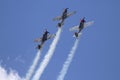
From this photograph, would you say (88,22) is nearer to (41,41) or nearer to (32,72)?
(41,41)

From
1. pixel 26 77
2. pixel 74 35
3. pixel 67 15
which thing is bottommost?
pixel 26 77

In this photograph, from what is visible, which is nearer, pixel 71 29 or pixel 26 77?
pixel 26 77

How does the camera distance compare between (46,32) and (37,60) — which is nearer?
(37,60)

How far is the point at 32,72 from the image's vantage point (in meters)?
122

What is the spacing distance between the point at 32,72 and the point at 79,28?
2154cm

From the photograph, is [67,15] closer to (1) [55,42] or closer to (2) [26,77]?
(1) [55,42]

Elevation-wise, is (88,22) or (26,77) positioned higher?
(88,22)

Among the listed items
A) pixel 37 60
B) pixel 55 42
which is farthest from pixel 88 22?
pixel 37 60

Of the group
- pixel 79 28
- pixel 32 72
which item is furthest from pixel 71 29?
pixel 32 72

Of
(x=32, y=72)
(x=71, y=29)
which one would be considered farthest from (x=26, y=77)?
(x=71, y=29)

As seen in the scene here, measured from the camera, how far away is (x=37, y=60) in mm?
125312

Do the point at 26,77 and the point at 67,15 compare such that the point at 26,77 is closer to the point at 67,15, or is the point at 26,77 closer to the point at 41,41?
the point at 41,41

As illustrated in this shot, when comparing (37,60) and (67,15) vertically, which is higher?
(67,15)

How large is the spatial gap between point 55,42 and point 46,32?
5.92 m
